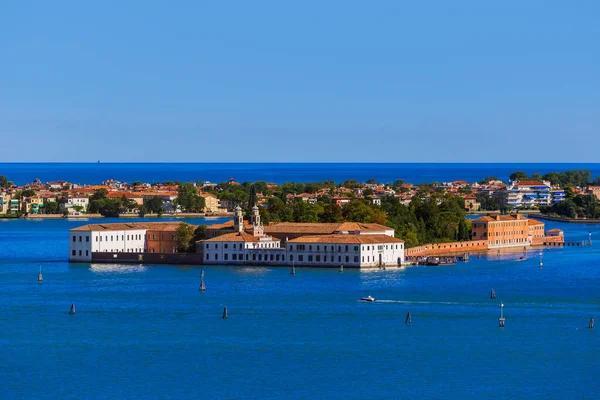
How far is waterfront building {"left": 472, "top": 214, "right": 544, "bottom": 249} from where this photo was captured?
52812 mm

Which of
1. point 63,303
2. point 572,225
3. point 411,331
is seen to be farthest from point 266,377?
point 572,225

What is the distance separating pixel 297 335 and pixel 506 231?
1075 inches

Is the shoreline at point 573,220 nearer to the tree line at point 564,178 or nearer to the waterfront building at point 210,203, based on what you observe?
the waterfront building at point 210,203

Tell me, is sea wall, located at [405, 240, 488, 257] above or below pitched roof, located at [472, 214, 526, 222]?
below

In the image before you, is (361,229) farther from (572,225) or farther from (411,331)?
(572,225)

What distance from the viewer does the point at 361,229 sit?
143ft

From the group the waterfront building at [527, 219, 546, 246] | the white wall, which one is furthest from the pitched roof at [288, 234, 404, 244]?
the waterfront building at [527, 219, 546, 246]

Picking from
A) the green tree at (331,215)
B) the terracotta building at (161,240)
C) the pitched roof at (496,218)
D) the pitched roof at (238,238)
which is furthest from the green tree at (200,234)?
the pitched roof at (496,218)

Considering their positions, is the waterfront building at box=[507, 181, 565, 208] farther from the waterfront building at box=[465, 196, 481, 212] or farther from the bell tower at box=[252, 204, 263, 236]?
the bell tower at box=[252, 204, 263, 236]

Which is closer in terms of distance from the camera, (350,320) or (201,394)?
(201,394)

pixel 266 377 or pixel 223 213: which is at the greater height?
pixel 223 213

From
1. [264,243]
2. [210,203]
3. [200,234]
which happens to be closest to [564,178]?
[210,203]

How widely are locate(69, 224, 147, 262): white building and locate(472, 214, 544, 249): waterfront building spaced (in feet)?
46.1

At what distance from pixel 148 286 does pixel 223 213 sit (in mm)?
46743
